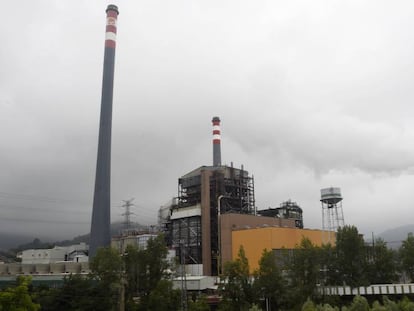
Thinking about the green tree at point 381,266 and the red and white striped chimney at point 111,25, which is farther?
the red and white striped chimney at point 111,25

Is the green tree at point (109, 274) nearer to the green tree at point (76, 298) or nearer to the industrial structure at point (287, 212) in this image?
the green tree at point (76, 298)

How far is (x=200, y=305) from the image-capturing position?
34.7 metres

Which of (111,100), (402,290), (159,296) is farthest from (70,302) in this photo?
(111,100)

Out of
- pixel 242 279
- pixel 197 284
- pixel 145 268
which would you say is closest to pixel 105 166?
pixel 197 284

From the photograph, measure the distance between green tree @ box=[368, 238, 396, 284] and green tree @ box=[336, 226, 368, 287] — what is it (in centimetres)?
106

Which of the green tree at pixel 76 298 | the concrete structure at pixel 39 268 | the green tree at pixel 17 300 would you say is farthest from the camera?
the concrete structure at pixel 39 268

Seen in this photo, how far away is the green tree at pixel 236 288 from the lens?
3519cm

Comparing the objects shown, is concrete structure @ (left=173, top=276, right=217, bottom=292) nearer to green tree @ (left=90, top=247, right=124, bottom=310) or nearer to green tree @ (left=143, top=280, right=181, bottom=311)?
green tree @ (left=143, top=280, right=181, bottom=311)

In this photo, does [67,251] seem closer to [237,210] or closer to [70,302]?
[237,210]

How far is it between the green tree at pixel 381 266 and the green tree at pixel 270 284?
393 inches

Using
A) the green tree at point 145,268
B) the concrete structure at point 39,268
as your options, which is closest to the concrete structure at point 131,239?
the concrete structure at point 39,268

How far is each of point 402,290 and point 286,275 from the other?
10.5m

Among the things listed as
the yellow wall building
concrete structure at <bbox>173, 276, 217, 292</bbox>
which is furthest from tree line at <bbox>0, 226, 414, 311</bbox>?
concrete structure at <bbox>173, 276, 217, 292</bbox>

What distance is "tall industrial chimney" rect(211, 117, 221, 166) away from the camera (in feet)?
224
